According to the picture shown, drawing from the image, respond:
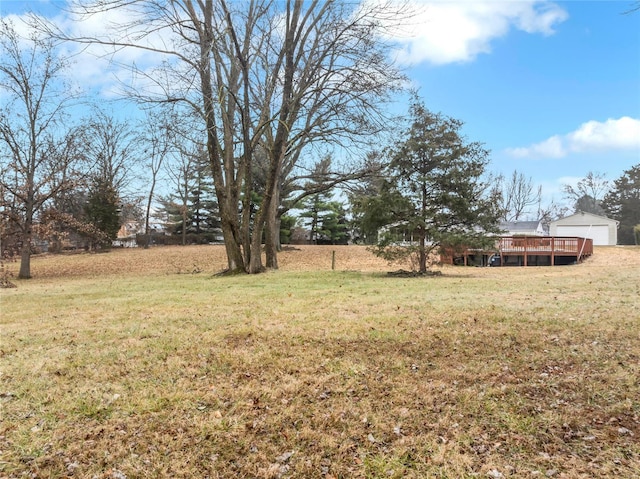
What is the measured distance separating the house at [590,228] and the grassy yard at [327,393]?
29639 millimetres

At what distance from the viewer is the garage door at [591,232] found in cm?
3116

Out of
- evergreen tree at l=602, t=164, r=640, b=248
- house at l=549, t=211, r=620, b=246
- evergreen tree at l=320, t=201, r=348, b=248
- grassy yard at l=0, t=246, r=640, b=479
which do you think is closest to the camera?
grassy yard at l=0, t=246, r=640, b=479

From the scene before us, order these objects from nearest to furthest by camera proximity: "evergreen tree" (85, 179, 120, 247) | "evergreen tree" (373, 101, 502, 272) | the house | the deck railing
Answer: "evergreen tree" (373, 101, 502, 272) < the deck railing < "evergreen tree" (85, 179, 120, 247) < the house

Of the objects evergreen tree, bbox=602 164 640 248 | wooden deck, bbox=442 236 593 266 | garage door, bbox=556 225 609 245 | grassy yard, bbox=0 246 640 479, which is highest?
evergreen tree, bbox=602 164 640 248

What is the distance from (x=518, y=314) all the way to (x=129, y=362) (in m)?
5.11

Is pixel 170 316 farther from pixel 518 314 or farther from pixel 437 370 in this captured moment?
pixel 518 314

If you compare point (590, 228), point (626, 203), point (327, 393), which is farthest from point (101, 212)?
point (626, 203)

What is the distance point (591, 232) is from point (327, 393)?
35.5m

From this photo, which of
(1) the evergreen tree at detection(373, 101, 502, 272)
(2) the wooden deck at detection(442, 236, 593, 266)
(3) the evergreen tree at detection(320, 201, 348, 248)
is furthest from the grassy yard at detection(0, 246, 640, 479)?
(3) the evergreen tree at detection(320, 201, 348, 248)

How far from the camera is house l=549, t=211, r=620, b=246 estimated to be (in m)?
31.1

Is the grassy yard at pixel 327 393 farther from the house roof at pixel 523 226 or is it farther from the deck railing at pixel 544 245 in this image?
the house roof at pixel 523 226

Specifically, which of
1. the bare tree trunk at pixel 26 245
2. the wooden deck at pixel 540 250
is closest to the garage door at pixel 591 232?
the wooden deck at pixel 540 250

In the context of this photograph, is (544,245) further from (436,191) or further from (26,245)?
(26,245)

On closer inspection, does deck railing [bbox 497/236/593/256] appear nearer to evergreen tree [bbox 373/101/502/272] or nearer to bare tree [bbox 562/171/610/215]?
evergreen tree [bbox 373/101/502/272]
